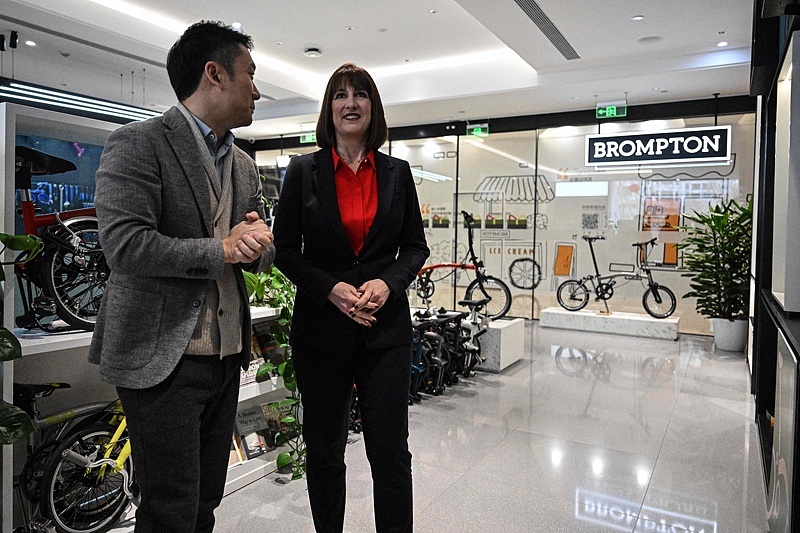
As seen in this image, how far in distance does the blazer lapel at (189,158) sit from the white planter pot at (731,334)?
22.5 ft

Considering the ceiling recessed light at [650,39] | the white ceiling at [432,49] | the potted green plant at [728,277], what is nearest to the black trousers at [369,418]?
the white ceiling at [432,49]

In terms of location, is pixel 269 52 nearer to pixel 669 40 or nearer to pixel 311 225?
pixel 669 40

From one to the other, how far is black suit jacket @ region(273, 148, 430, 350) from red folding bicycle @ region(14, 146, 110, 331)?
841 mm

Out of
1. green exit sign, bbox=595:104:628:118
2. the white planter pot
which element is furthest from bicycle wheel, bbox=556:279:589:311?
green exit sign, bbox=595:104:628:118

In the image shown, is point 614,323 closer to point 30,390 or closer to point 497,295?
point 497,295

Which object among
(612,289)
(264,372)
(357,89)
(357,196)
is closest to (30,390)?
(264,372)

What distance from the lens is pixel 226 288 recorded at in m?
1.43

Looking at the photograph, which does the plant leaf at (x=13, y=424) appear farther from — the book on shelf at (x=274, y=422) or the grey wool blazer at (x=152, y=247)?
the book on shelf at (x=274, y=422)

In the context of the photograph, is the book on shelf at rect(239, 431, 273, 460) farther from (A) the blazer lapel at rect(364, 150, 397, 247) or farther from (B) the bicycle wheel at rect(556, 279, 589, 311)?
(B) the bicycle wheel at rect(556, 279, 589, 311)

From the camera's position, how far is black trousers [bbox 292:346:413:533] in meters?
1.71

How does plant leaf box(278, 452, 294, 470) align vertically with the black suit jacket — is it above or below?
below

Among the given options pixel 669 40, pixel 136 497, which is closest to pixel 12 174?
pixel 136 497

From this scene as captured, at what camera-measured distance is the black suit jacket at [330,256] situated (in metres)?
1.71

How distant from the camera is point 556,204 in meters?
9.17
